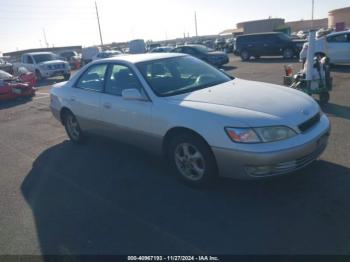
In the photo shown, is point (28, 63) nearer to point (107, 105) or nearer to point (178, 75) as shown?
point (107, 105)

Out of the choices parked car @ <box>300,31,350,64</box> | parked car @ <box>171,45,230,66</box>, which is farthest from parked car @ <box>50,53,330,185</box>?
parked car @ <box>171,45,230,66</box>

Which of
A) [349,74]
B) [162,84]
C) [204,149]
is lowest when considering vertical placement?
[349,74]

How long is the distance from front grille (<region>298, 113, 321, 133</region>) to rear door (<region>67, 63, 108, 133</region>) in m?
3.04

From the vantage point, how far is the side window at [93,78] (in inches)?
210

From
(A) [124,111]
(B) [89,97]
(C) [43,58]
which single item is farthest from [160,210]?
(C) [43,58]

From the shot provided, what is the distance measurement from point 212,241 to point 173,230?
0.44m

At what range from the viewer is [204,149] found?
382 centimetres

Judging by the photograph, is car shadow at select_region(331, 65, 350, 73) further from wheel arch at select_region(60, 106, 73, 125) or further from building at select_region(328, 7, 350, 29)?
building at select_region(328, 7, 350, 29)

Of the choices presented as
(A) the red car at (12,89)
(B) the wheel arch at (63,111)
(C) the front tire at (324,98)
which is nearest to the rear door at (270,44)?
(C) the front tire at (324,98)

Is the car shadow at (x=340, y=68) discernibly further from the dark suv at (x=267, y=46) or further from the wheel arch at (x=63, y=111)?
the wheel arch at (x=63, y=111)

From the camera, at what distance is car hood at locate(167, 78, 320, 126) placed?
3620mm

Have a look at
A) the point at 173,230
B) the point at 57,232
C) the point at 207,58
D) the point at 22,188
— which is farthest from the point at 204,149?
the point at 207,58

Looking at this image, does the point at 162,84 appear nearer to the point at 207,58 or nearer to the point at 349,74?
the point at 349,74

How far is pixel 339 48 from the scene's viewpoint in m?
14.5
